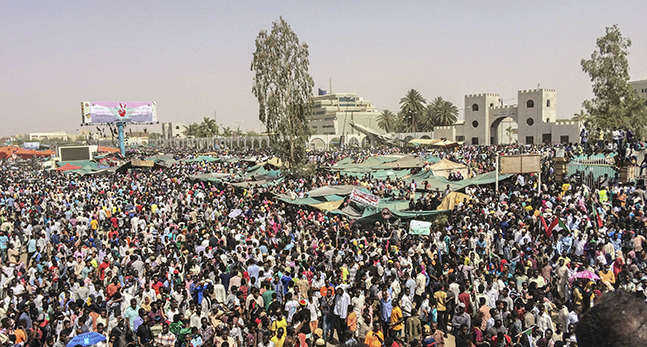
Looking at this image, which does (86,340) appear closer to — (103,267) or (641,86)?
(103,267)

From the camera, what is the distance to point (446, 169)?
25438 millimetres

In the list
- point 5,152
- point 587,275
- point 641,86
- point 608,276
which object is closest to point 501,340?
point 587,275

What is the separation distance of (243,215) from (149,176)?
14155mm

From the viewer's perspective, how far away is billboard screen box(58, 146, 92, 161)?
4659 centimetres

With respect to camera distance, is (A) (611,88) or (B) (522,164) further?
(A) (611,88)

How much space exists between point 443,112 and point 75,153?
5006cm

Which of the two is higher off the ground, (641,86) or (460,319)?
(641,86)

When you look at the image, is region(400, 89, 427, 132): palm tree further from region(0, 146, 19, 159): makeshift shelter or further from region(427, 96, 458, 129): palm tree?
region(0, 146, 19, 159): makeshift shelter

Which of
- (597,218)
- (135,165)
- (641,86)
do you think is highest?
(641,86)

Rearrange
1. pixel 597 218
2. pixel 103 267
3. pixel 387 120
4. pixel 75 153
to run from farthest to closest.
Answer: pixel 387 120 < pixel 75 153 < pixel 597 218 < pixel 103 267

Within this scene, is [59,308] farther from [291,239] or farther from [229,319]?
[291,239]

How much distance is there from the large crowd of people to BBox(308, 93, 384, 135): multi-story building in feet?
273

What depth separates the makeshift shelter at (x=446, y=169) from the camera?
25.3 m

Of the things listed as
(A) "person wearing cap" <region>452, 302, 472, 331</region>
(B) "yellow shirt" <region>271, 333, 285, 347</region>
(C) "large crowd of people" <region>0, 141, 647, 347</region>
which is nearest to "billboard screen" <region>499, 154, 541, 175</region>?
(C) "large crowd of people" <region>0, 141, 647, 347</region>
